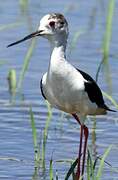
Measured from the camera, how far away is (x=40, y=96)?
10.5 m

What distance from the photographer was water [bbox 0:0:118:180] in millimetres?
8766

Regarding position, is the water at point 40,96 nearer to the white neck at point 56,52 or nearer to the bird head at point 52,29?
the white neck at point 56,52

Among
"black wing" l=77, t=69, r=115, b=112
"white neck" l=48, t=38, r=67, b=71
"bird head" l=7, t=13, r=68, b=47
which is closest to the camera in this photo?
"bird head" l=7, t=13, r=68, b=47

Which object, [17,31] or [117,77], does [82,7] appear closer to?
[17,31]

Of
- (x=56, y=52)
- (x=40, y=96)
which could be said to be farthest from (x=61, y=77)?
(x=40, y=96)

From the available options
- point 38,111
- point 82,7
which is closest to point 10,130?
point 38,111

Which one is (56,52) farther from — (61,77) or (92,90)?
(92,90)

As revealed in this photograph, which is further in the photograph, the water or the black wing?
the water

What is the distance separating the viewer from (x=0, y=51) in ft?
39.3

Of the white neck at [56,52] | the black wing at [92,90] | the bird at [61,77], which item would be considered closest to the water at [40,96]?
the black wing at [92,90]

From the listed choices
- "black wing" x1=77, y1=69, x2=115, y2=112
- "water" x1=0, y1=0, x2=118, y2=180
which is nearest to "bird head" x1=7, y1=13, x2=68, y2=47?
"black wing" x1=77, y1=69, x2=115, y2=112

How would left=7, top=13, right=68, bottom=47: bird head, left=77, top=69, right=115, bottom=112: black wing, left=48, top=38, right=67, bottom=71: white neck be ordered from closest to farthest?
left=7, top=13, right=68, bottom=47: bird head < left=48, top=38, right=67, bottom=71: white neck < left=77, top=69, right=115, bottom=112: black wing

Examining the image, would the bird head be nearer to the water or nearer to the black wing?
the black wing

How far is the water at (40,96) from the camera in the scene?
8.77 m
